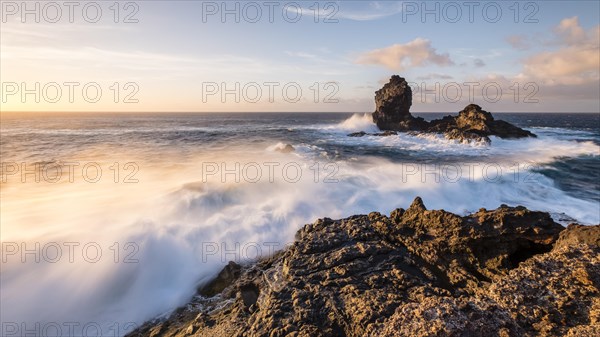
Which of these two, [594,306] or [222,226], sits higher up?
[594,306]

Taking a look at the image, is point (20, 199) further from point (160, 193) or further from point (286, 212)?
point (286, 212)

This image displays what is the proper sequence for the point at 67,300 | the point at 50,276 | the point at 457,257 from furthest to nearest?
the point at 50,276 → the point at 67,300 → the point at 457,257

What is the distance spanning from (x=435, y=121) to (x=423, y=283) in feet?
192

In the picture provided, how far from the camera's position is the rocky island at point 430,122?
1646 inches

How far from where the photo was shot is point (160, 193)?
15.8 meters

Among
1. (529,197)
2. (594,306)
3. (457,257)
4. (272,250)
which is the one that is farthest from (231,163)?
(594,306)

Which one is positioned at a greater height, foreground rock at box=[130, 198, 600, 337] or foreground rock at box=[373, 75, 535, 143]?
foreground rock at box=[373, 75, 535, 143]

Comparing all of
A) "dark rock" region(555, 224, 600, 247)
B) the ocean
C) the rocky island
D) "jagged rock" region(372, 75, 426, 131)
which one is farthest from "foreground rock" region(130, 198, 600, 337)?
"jagged rock" region(372, 75, 426, 131)

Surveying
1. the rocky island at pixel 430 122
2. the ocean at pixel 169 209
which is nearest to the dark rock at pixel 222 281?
the ocean at pixel 169 209

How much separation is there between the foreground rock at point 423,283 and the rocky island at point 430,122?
120 feet

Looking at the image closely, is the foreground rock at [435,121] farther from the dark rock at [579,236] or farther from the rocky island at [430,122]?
the dark rock at [579,236]

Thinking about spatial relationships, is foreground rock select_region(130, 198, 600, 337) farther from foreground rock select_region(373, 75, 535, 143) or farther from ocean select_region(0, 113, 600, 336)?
foreground rock select_region(373, 75, 535, 143)

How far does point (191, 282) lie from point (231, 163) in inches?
715

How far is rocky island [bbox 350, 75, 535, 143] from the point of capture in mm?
41812
